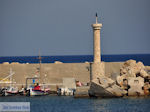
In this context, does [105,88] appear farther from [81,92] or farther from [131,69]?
[131,69]

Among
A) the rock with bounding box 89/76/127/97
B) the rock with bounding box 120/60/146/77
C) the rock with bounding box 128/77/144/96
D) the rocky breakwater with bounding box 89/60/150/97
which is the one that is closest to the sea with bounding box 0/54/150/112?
the rock with bounding box 89/76/127/97

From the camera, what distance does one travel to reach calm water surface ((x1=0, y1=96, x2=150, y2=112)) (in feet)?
197

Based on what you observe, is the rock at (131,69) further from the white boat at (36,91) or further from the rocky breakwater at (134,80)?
the white boat at (36,91)

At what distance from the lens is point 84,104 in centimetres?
6400

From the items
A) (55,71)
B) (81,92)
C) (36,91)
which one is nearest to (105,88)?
(81,92)

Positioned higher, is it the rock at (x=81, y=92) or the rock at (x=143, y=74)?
the rock at (x=143, y=74)

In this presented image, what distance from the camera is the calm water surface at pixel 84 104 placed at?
197 feet

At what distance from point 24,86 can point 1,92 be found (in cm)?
407

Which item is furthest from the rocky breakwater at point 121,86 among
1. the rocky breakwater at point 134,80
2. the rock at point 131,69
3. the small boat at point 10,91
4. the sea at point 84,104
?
the small boat at point 10,91

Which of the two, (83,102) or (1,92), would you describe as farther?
(1,92)

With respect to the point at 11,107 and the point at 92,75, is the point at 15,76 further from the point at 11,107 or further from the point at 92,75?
the point at 11,107

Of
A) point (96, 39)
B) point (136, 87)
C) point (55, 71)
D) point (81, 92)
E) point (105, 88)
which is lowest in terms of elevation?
point (81, 92)

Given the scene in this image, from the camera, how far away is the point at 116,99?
66.6 m

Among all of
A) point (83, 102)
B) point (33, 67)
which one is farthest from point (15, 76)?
point (83, 102)
